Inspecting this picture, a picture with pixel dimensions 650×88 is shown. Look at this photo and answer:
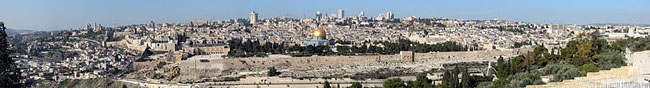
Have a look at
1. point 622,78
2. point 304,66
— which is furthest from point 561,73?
point 304,66

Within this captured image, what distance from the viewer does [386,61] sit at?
3044cm

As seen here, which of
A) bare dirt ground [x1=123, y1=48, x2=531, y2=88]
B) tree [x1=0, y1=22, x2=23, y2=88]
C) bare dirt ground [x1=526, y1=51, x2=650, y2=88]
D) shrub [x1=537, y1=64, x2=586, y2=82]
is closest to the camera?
bare dirt ground [x1=526, y1=51, x2=650, y2=88]

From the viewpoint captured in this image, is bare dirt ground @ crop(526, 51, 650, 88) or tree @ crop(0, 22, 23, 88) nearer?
bare dirt ground @ crop(526, 51, 650, 88)

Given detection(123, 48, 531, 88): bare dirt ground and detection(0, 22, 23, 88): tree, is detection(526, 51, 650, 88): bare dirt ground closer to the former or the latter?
detection(123, 48, 531, 88): bare dirt ground

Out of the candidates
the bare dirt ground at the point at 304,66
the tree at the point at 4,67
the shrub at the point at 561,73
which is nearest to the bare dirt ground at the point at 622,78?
the shrub at the point at 561,73

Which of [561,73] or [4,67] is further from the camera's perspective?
[4,67]

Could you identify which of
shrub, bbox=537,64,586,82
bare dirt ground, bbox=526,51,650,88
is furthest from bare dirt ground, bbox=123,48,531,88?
bare dirt ground, bbox=526,51,650,88

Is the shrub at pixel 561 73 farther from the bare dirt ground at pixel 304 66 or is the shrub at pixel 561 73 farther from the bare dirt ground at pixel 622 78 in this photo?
the bare dirt ground at pixel 304 66

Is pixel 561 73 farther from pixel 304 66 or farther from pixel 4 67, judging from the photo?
pixel 304 66

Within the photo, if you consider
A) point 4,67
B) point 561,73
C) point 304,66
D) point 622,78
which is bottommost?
point 304,66

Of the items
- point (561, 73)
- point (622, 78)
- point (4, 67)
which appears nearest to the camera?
point (622, 78)

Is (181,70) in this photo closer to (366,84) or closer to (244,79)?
(244,79)

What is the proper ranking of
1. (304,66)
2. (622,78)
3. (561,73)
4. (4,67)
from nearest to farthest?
(622,78) → (561,73) → (4,67) → (304,66)

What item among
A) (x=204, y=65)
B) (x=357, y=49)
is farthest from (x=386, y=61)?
(x=204, y=65)
